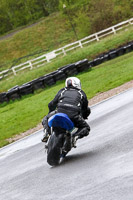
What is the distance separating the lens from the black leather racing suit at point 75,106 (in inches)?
328

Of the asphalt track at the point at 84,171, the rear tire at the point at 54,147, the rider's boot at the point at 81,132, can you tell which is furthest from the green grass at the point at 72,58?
the rear tire at the point at 54,147

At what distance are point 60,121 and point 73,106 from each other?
702mm

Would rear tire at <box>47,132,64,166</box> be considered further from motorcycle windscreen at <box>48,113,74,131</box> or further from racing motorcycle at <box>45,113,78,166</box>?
motorcycle windscreen at <box>48,113,74,131</box>

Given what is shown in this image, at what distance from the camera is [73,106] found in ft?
27.5

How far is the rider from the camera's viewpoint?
8.34 m

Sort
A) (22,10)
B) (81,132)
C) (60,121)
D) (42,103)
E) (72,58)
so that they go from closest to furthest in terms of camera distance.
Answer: (60,121) < (81,132) < (42,103) < (72,58) < (22,10)

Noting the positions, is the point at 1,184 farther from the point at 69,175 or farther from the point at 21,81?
the point at 21,81

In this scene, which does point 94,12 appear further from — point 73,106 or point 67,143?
point 67,143

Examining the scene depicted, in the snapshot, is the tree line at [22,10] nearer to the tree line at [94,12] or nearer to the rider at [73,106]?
the tree line at [94,12]

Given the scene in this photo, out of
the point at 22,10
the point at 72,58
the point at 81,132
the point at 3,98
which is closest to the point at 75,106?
the point at 81,132

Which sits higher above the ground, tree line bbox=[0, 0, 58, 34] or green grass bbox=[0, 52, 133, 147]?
green grass bbox=[0, 52, 133, 147]

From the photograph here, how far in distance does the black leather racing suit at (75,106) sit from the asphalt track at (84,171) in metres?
0.49

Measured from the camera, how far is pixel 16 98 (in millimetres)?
27844

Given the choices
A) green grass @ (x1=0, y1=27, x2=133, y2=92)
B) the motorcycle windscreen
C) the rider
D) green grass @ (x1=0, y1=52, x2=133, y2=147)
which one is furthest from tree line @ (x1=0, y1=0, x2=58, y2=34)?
the motorcycle windscreen
